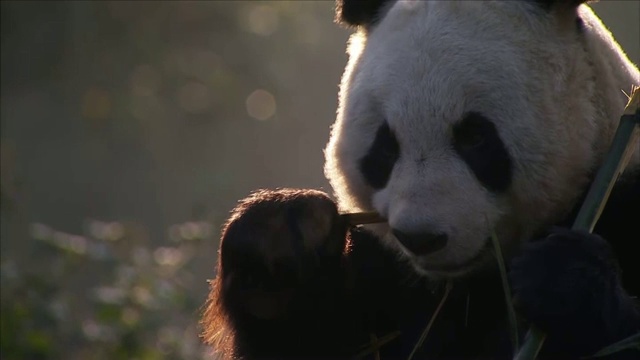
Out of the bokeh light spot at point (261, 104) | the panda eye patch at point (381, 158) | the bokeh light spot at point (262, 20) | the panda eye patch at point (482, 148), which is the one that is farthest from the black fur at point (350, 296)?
the bokeh light spot at point (261, 104)

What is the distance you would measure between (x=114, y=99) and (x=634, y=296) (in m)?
9.42

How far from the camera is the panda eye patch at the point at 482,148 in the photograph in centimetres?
329

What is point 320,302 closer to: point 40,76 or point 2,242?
point 2,242

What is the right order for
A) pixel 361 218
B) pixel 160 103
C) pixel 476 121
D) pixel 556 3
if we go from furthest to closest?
1. pixel 160 103
2. pixel 361 218
3. pixel 556 3
4. pixel 476 121

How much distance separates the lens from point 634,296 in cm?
329

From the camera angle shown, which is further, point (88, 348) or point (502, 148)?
point (88, 348)

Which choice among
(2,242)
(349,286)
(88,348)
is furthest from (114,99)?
(349,286)

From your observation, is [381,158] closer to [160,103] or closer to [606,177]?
[606,177]

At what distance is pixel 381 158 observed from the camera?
3.44 metres

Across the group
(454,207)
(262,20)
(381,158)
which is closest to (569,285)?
(454,207)

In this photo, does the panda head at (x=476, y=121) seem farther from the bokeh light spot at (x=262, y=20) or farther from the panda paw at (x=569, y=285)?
the bokeh light spot at (x=262, y=20)

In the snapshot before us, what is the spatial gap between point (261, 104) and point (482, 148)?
372 inches

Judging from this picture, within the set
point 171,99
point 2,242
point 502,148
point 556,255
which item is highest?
point 171,99

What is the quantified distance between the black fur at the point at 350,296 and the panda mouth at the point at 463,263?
169 mm
